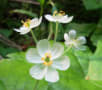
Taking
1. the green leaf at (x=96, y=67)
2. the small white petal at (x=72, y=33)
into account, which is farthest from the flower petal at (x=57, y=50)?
the green leaf at (x=96, y=67)

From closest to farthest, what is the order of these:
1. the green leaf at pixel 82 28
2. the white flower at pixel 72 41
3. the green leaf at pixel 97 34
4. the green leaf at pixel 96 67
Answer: the white flower at pixel 72 41 → the green leaf at pixel 96 67 → the green leaf at pixel 97 34 → the green leaf at pixel 82 28

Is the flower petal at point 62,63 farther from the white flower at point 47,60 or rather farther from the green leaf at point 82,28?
the green leaf at point 82,28

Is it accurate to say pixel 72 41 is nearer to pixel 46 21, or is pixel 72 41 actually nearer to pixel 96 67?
pixel 96 67

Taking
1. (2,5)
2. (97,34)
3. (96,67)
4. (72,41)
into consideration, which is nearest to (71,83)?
(72,41)

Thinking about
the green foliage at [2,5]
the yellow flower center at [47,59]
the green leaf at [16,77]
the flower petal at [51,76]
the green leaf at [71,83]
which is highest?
the yellow flower center at [47,59]

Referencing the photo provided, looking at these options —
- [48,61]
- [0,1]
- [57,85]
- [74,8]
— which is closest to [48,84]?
[57,85]
